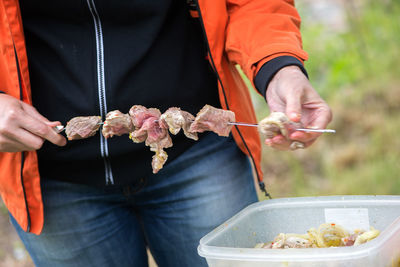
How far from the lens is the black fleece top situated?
1522 mm

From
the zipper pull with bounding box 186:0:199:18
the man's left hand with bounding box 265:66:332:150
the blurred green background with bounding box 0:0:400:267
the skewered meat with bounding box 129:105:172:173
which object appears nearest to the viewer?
the man's left hand with bounding box 265:66:332:150

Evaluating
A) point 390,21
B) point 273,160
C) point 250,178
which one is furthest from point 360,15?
point 250,178

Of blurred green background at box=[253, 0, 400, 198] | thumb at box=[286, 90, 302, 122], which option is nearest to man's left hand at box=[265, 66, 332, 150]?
thumb at box=[286, 90, 302, 122]

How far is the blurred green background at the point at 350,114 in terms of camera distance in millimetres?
3926

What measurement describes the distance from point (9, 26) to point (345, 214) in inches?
49.0

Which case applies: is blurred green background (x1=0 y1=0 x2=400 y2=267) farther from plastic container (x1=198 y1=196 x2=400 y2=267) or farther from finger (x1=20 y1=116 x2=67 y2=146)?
finger (x1=20 y1=116 x2=67 y2=146)

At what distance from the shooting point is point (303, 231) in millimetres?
1487

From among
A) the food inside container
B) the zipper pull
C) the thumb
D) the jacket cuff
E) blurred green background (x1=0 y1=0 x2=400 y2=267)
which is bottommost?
blurred green background (x1=0 y1=0 x2=400 y2=267)

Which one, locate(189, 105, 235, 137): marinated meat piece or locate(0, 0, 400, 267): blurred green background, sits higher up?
locate(189, 105, 235, 137): marinated meat piece

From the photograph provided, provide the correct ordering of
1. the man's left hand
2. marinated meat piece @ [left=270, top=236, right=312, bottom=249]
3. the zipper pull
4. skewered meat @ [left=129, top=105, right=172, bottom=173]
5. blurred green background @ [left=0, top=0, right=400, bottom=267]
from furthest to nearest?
blurred green background @ [left=0, top=0, right=400, bottom=267]
the zipper pull
skewered meat @ [left=129, top=105, right=172, bottom=173]
marinated meat piece @ [left=270, top=236, right=312, bottom=249]
the man's left hand

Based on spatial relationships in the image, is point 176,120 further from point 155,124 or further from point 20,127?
point 20,127

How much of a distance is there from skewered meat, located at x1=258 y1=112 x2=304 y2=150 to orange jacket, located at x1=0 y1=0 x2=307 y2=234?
0.28 meters

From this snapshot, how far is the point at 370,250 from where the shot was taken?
1051 millimetres

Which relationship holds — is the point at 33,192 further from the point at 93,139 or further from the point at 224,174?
the point at 224,174
